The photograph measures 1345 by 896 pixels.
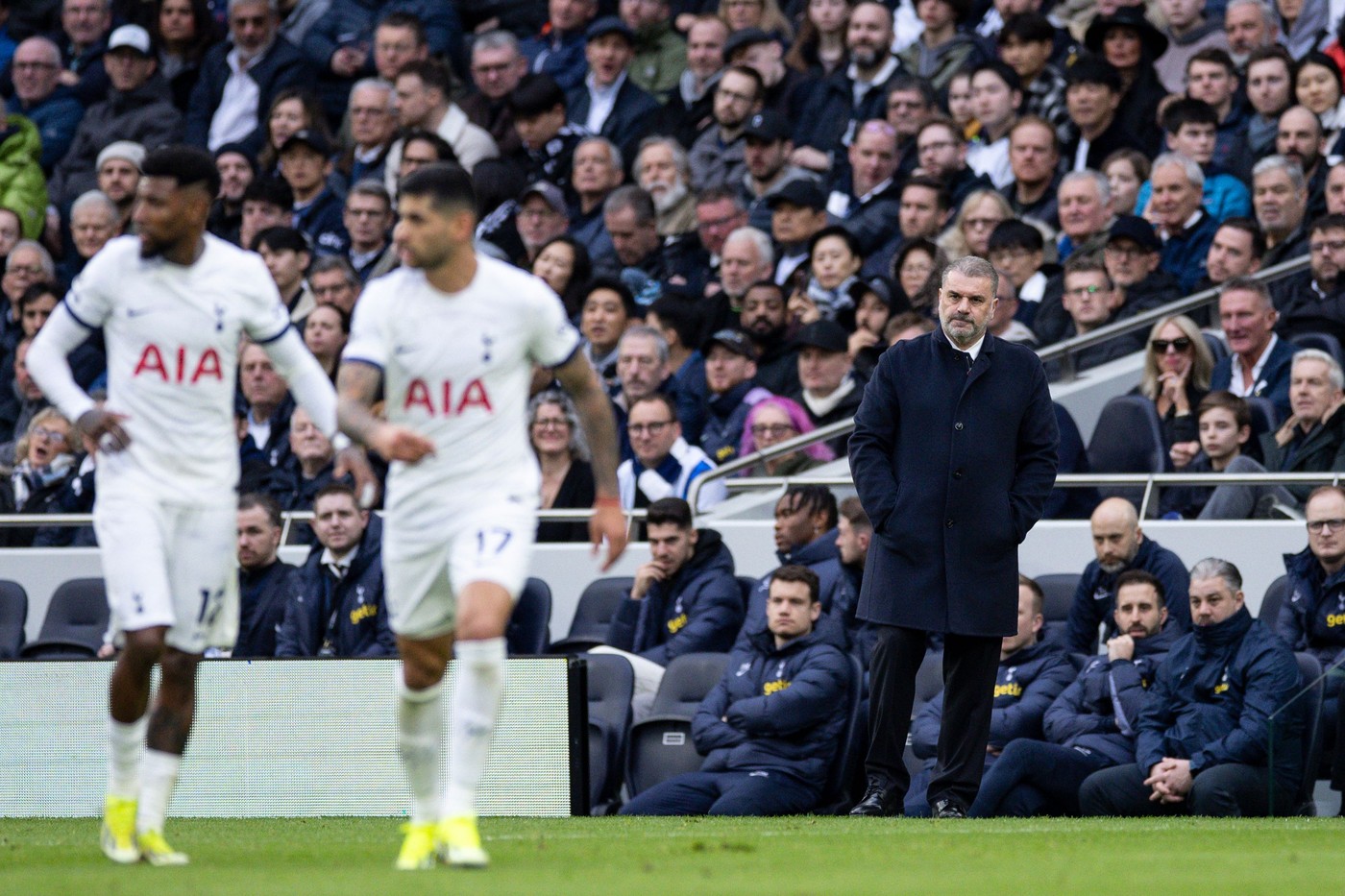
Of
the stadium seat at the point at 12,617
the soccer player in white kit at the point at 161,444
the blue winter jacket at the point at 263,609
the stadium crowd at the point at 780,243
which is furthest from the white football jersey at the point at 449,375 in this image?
the stadium seat at the point at 12,617

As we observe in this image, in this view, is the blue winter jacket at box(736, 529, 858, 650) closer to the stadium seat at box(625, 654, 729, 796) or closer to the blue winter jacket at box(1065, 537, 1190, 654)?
the stadium seat at box(625, 654, 729, 796)

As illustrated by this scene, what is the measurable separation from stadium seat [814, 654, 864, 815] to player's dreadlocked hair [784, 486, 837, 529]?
6.31ft

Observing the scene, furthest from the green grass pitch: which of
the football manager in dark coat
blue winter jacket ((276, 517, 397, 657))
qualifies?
blue winter jacket ((276, 517, 397, 657))

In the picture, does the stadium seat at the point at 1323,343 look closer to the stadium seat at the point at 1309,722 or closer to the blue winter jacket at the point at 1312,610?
the blue winter jacket at the point at 1312,610

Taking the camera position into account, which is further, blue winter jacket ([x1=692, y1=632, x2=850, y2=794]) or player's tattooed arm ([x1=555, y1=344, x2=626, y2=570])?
blue winter jacket ([x1=692, y1=632, x2=850, y2=794])

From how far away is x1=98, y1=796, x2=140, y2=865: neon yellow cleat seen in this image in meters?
7.39

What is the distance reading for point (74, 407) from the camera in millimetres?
7508

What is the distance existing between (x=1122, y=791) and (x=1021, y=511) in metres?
1.78

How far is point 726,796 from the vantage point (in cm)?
1141

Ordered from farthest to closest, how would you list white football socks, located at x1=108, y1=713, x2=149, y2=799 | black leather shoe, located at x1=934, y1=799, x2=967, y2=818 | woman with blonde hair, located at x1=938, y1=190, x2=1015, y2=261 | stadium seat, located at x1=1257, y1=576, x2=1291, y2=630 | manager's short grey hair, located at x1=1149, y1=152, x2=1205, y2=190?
woman with blonde hair, located at x1=938, y1=190, x2=1015, y2=261, manager's short grey hair, located at x1=1149, y1=152, x2=1205, y2=190, stadium seat, located at x1=1257, y1=576, x2=1291, y2=630, black leather shoe, located at x1=934, y1=799, x2=967, y2=818, white football socks, located at x1=108, y1=713, x2=149, y2=799

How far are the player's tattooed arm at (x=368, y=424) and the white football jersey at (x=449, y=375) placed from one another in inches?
2.3

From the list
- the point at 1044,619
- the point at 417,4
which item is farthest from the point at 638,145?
the point at 1044,619

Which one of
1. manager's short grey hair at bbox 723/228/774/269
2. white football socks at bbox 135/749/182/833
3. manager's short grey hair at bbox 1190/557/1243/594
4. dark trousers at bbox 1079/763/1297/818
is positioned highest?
manager's short grey hair at bbox 723/228/774/269

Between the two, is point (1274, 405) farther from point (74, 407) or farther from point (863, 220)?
point (74, 407)
